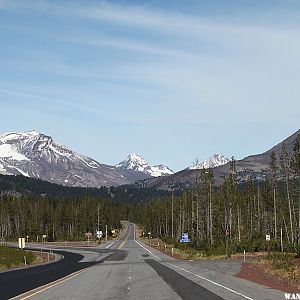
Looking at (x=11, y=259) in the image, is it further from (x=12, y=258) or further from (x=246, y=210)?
(x=246, y=210)

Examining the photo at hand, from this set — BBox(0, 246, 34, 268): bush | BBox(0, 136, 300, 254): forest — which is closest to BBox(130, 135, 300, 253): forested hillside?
BBox(0, 136, 300, 254): forest

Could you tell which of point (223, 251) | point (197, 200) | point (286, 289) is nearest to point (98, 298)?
point (286, 289)

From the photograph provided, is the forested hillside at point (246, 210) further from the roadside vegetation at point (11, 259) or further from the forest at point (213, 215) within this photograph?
the roadside vegetation at point (11, 259)

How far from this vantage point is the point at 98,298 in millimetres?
20734

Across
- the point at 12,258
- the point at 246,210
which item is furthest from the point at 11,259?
the point at 246,210

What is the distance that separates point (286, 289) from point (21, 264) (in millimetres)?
37793

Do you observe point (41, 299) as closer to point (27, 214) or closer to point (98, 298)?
point (98, 298)

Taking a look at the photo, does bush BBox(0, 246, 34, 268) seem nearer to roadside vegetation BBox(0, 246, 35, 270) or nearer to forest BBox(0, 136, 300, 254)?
roadside vegetation BBox(0, 246, 35, 270)

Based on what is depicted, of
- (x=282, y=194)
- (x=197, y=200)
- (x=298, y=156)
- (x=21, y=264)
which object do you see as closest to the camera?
(x=21, y=264)

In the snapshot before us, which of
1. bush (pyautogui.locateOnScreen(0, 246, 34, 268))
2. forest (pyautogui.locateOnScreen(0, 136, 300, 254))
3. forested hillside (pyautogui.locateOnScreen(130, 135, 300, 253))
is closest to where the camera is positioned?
bush (pyautogui.locateOnScreen(0, 246, 34, 268))

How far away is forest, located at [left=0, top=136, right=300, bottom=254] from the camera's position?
8506 centimetres

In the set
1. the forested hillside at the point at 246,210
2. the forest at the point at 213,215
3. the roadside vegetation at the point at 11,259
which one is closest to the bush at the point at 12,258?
the roadside vegetation at the point at 11,259

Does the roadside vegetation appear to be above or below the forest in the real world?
below

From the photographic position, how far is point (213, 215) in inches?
4473
